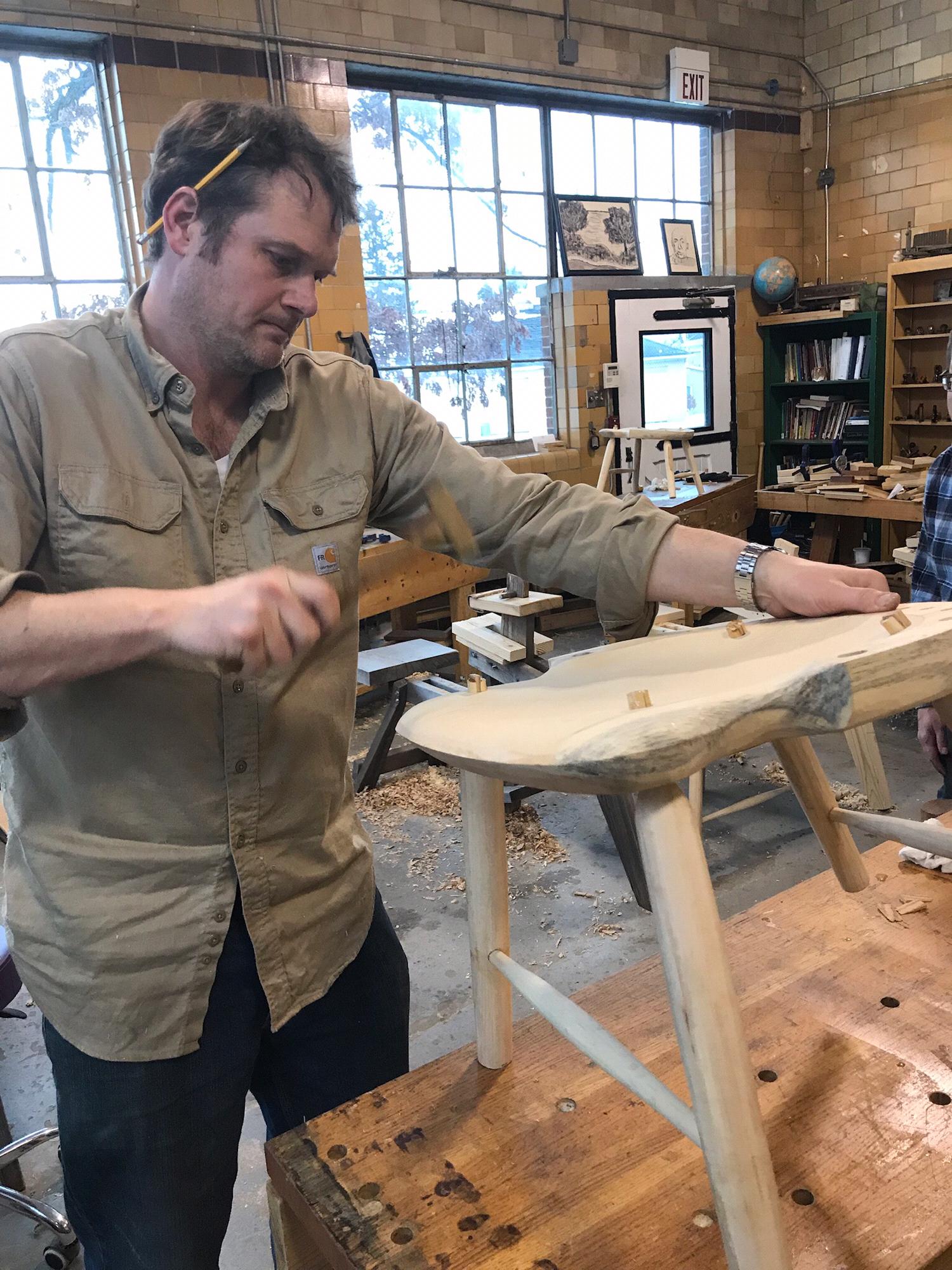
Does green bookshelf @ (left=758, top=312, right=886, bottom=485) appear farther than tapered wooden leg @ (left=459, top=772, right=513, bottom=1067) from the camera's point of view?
Yes

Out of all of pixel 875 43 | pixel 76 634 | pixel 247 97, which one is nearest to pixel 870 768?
pixel 76 634

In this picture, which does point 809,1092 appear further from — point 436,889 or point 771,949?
point 436,889

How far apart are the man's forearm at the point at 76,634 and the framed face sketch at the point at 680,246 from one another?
6.62 m

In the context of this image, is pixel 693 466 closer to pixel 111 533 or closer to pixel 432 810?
pixel 432 810

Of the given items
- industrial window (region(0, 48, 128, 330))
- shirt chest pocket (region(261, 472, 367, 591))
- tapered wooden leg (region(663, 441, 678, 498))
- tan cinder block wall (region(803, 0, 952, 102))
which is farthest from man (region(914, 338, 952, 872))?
tan cinder block wall (region(803, 0, 952, 102))

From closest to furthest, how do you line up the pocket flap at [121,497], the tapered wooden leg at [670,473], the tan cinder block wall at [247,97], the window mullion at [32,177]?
the pocket flap at [121,497] < the window mullion at [32,177] < the tan cinder block wall at [247,97] < the tapered wooden leg at [670,473]

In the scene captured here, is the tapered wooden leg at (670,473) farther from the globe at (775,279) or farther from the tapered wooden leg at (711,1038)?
the tapered wooden leg at (711,1038)

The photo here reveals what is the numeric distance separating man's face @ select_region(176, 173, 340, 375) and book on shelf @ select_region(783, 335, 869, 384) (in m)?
6.50

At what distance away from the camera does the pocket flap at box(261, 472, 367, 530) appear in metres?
1.12

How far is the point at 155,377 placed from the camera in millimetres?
1072

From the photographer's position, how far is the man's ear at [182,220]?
107cm

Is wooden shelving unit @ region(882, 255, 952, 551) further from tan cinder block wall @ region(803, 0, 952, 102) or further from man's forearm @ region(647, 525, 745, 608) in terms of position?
man's forearm @ region(647, 525, 745, 608)

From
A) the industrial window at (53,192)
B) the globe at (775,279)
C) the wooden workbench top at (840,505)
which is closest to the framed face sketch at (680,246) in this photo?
the globe at (775,279)

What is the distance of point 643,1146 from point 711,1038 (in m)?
0.32
